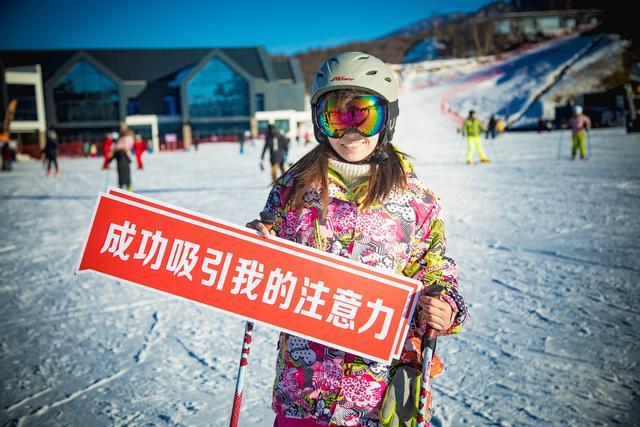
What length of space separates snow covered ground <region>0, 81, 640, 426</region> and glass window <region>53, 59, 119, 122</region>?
140 feet

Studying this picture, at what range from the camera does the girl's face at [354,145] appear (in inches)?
59.4

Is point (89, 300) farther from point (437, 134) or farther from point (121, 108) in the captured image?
point (121, 108)

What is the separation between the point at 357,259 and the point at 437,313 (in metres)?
0.31

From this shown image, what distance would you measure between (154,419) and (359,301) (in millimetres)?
1827

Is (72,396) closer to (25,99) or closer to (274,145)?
(274,145)

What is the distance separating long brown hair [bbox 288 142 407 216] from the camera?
57.4 inches

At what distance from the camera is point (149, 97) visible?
4716cm

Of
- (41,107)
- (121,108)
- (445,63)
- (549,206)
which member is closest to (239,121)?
(121,108)

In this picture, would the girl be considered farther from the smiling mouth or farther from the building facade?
the building facade

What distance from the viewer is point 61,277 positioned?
521cm

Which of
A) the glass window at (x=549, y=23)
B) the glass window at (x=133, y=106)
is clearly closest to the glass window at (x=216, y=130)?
the glass window at (x=133, y=106)

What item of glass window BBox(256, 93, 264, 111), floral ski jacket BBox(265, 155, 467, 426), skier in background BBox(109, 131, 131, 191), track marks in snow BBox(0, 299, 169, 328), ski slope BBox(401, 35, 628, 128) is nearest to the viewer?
floral ski jacket BBox(265, 155, 467, 426)

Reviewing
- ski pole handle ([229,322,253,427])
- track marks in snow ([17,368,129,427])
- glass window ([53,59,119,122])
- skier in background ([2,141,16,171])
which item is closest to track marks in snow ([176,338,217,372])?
track marks in snow ([17,368,129,427])

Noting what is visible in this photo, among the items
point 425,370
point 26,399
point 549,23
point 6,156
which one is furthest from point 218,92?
point 549,23
